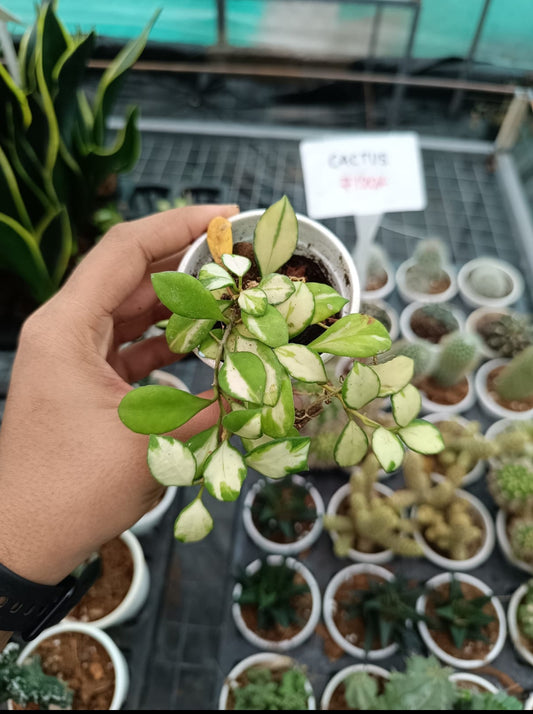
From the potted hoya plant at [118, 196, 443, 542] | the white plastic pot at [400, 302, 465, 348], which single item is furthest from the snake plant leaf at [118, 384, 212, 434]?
the white plastic pot at [400, 302, 465, 348]

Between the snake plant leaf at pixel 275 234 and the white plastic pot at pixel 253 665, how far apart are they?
31.7 inches

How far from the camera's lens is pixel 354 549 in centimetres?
111

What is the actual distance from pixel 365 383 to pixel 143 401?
19cm

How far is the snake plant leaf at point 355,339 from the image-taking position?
17.8 inches

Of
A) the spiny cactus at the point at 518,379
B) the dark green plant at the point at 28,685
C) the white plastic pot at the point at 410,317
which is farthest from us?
the white plastic pot at the point at 410,317

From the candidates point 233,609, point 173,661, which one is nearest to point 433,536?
point 233,609

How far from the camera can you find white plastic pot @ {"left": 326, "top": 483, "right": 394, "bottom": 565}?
3.56ft

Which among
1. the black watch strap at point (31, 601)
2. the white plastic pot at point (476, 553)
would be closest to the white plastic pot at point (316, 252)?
the black watch strap at point (31, 601)

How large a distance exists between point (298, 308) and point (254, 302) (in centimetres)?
5

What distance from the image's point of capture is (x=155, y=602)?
3.43 feet

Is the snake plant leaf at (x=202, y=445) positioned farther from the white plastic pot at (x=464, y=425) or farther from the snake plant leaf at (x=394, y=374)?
the white plastic pot at (x=464, y=425)

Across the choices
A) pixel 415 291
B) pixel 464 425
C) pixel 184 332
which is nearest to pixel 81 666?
pixel 184 332

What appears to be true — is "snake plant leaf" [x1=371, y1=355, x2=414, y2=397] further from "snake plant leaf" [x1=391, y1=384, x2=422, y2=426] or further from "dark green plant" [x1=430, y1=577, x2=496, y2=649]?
"dark green plant" [x1=430, y1=577, x2=496, y2=649]

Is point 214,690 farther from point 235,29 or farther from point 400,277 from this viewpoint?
point 235,29
